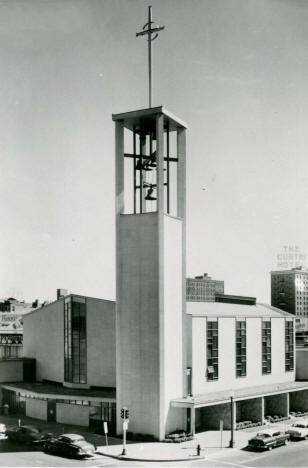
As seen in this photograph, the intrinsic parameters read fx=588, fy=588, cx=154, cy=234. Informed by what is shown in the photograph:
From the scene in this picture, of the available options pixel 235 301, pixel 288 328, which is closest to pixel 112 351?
pixel 288 328

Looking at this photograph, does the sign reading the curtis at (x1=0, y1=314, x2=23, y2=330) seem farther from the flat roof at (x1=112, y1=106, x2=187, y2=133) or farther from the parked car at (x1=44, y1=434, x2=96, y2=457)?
the flat roof at (x1=112, y1=106, x2=187, y2=133)

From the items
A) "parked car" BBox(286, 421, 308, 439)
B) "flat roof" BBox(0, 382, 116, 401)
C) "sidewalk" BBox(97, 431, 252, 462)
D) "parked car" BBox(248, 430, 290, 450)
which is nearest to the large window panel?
"flat roof" BBox(0, 382, 116, 401)

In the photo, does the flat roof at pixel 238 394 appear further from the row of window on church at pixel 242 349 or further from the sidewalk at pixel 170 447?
the sidewalk at pixel 170 447

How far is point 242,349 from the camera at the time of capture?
53.2 m

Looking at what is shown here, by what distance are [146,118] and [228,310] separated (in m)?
21.0

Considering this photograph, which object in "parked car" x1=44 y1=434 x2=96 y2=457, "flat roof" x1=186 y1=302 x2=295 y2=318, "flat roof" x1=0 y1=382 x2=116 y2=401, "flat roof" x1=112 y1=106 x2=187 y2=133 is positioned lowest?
"parked car" x1=44 y1=434 x2=96 y2=457

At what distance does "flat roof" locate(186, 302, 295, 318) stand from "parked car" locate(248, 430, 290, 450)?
11.7m

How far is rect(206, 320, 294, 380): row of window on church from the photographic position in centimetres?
4979

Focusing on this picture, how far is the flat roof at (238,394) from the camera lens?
142 feet

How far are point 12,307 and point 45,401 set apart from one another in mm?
96416

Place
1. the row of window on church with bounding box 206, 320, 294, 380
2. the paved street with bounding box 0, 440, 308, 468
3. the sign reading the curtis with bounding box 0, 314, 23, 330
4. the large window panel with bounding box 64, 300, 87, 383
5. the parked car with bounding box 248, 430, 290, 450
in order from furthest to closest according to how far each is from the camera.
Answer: the sign reading the curtis with bounding box 0, 314, 23, 330 < the large window panel with bounding box 64, 300, 87, 383 < the row of window on church with bounding box 206, 320, 294, 380 < the parked car with bounding box 248, 430, 290, 450 < the paved street with bounding box 0, 440, 308, 468

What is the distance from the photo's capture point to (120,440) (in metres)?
42.2

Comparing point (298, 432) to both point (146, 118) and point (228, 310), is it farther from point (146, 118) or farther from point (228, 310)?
point (146, 118)

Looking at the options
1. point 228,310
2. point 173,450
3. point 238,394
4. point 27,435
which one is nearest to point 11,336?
point 228,310
